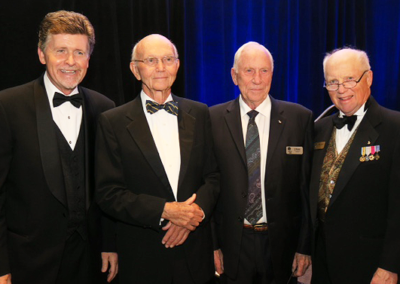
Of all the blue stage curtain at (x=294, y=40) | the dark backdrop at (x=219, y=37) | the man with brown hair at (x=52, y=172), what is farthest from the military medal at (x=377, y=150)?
the blue stage curtain at (x=294, y=40)

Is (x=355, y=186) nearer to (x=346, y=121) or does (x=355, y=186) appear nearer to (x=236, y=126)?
(x=346, y=121)

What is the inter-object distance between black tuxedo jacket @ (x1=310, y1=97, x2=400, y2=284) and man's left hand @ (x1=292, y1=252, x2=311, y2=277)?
275 mm

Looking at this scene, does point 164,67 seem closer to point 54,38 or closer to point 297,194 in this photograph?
point 54,38

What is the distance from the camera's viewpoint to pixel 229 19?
207 inches

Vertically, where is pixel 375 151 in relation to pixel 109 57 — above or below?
below

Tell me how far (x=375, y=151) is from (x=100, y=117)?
5.44 ft

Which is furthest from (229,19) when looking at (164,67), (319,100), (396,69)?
(164,67)

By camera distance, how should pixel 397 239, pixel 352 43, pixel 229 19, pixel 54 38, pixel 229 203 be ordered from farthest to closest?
pixel 352 43 → pixel 229 19 → pixel 229 203 → pixel 54 38 → pixel 397 239

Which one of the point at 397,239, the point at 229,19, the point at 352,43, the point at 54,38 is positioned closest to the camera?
the point at 397,239

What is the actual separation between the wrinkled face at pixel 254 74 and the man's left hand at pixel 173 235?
1013 mm

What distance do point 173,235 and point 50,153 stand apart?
2.80ft

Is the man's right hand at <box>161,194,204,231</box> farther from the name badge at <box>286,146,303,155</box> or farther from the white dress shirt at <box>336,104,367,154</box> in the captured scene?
the white dress shirt at <box>336,104,367,154</box>

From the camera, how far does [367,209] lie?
255 cm

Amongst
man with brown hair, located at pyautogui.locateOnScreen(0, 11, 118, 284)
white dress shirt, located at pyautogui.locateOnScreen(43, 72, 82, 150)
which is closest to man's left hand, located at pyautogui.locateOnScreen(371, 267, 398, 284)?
man with brown hair, located at pyautogui.locateOnScreen(0, 11, 118, 284)
